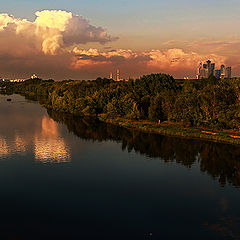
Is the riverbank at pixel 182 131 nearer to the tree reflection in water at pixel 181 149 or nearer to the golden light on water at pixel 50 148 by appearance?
the tree reflection in water at pixel 181 149

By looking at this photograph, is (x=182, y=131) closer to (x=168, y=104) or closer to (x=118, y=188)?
(x=168, y=104)

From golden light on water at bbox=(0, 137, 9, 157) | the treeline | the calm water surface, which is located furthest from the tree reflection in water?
golden light on water at bbox=(0, 137, 9, 157)

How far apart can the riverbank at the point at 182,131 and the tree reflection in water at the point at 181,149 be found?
3460 mm

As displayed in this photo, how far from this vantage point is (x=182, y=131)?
92.4 metres

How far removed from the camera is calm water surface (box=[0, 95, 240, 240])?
36750 mm

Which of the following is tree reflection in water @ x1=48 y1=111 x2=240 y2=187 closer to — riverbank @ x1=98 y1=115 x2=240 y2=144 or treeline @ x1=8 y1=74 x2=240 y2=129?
riverbank @ x1=98 y1=115 x2=240 y2=144

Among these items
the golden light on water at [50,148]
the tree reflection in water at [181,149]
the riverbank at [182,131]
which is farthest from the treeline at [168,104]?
the golden light on water at [50,148]

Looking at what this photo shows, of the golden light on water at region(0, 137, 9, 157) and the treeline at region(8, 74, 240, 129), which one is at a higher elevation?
the treeline at region(8, 74, 240, 129)

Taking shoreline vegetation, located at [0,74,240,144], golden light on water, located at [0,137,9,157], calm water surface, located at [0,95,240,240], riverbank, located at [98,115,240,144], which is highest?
shoreline vegetation, located at [0,74,240,144]

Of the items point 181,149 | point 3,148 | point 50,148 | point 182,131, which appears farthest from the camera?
point 182,131

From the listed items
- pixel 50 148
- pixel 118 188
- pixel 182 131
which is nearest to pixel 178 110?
pixel 182 131

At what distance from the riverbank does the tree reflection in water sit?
Answer: 3.46 metres

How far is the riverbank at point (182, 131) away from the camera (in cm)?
8244

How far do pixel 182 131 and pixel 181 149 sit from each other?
17117 mm
